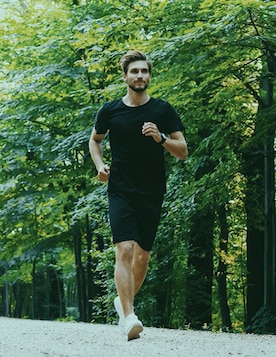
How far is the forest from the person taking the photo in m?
10.9

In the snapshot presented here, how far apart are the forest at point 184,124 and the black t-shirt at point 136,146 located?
341 cm

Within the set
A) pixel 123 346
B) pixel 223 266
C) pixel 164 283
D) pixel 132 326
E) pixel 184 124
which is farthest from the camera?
pixel 223 266

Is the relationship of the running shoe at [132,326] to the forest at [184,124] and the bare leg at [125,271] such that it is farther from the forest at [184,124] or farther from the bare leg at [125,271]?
the forest at [184,124]

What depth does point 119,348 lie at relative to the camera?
5.80 metres

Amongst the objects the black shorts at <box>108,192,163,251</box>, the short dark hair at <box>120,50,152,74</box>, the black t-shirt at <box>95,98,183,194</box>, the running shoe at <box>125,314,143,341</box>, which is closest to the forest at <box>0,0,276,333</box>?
the short dark hair at <box>120,50,152,74</box>

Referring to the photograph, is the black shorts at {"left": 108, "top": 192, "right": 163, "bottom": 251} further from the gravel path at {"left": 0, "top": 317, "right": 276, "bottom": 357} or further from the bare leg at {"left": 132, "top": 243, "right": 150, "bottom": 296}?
the gravel path at {"left": 0, "top": 317, "right": 276, "bottom": 357}

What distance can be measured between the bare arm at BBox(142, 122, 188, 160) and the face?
1.40ft

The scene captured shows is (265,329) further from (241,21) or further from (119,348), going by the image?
(119,348)

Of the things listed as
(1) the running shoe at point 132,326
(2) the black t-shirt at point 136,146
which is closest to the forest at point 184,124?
(2) the black t-shirt at point 136,146

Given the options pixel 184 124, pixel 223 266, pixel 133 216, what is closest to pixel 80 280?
pixel 223 266

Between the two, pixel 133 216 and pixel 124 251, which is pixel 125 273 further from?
pixel 133 216

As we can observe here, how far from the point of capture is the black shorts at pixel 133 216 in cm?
606

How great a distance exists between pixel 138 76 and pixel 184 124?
6.33 m

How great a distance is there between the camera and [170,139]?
6.12 meters
